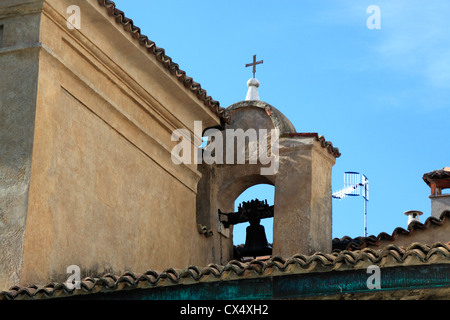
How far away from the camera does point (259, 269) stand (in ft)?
34.5

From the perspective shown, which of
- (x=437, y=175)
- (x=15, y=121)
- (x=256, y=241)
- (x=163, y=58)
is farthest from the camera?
(x=437, y=175)

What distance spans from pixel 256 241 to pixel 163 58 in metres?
2.85

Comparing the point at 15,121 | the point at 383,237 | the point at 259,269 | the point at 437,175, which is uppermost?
the point at 437,175

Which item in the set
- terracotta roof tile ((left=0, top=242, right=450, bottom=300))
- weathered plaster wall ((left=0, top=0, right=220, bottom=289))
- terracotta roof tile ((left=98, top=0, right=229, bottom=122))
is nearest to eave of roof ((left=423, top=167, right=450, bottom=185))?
terracotta roof tile ((left=98, top=0, right=229, bottom=122))

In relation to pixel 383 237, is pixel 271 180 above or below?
above

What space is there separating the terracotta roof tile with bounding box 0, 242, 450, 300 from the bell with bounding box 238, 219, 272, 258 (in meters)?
4.28

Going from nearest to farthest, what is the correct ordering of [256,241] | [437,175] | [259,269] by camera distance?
1. [259,269]
2. [256,241]
3. [437,175]

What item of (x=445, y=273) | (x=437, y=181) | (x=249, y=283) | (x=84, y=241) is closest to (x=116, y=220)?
(x=84, y=241)

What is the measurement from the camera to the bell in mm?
15328

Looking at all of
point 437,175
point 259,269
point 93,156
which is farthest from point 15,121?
point 437,175

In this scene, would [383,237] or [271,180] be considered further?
[271,180]

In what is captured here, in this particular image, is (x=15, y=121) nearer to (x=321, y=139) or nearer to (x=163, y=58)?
(x=163, y=58)
